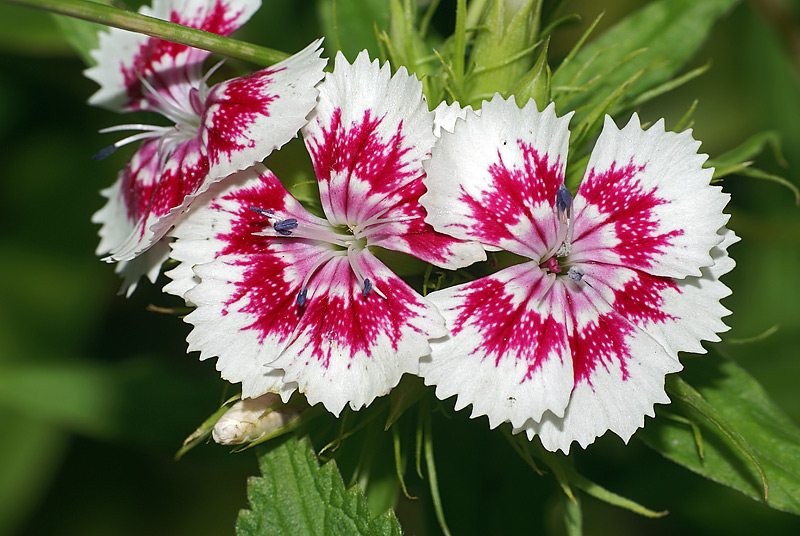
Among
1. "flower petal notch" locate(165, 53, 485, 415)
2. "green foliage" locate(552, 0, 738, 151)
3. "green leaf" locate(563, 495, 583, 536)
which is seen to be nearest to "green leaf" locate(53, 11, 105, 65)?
"flower petal notch" locate(165, 53, 485, 415)

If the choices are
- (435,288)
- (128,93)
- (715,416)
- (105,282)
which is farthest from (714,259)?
(105,282)

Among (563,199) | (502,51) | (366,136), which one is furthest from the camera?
(502,51)

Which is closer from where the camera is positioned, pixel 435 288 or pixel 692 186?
pixel 692 186

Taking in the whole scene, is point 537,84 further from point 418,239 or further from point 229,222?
point 229,222

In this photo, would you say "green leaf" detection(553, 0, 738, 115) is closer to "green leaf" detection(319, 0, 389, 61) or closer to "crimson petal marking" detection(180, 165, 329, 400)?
"green leaf" detection(319, 0, 389, 61)

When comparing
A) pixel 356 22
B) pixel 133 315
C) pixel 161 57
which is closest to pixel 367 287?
pixel 161 57

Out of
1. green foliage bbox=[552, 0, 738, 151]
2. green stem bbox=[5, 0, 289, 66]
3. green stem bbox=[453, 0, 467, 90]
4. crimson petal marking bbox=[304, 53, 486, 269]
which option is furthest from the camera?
green foliage bbox=[552, 0, 738, 151]

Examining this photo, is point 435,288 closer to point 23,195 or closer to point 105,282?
point 105,282
